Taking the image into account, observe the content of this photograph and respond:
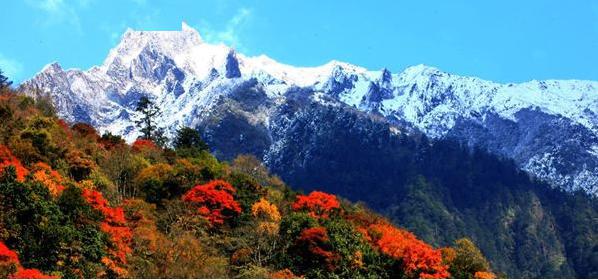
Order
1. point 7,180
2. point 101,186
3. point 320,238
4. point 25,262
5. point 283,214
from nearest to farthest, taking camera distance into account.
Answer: point 25,262, point 7,180, point 320,238, point 101,186, point 283,214

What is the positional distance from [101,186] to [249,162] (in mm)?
50496

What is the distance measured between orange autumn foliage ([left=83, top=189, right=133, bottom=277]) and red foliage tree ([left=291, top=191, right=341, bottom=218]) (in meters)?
21.8

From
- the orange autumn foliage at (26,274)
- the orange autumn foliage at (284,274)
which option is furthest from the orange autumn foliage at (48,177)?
the orange autumn foliage at (284,274)

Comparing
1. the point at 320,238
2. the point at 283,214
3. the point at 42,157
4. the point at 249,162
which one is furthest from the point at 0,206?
the point at 249,162

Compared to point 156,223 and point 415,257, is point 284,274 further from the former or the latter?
point 415,257

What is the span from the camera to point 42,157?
66562mm

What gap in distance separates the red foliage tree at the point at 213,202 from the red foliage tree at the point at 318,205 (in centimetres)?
866

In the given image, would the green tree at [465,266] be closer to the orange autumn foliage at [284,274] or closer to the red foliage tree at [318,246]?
the red foliage tree at [318,246]

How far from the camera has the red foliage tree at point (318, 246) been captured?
63.4 m

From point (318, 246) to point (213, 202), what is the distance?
10527 mm

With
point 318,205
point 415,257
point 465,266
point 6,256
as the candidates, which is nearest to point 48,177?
point 6,256

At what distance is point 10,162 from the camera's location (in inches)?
2286

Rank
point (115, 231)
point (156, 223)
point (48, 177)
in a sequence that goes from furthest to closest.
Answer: point (156, 223), point (48, 177), point (115, 231)

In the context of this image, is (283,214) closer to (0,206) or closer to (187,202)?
(187,202)
